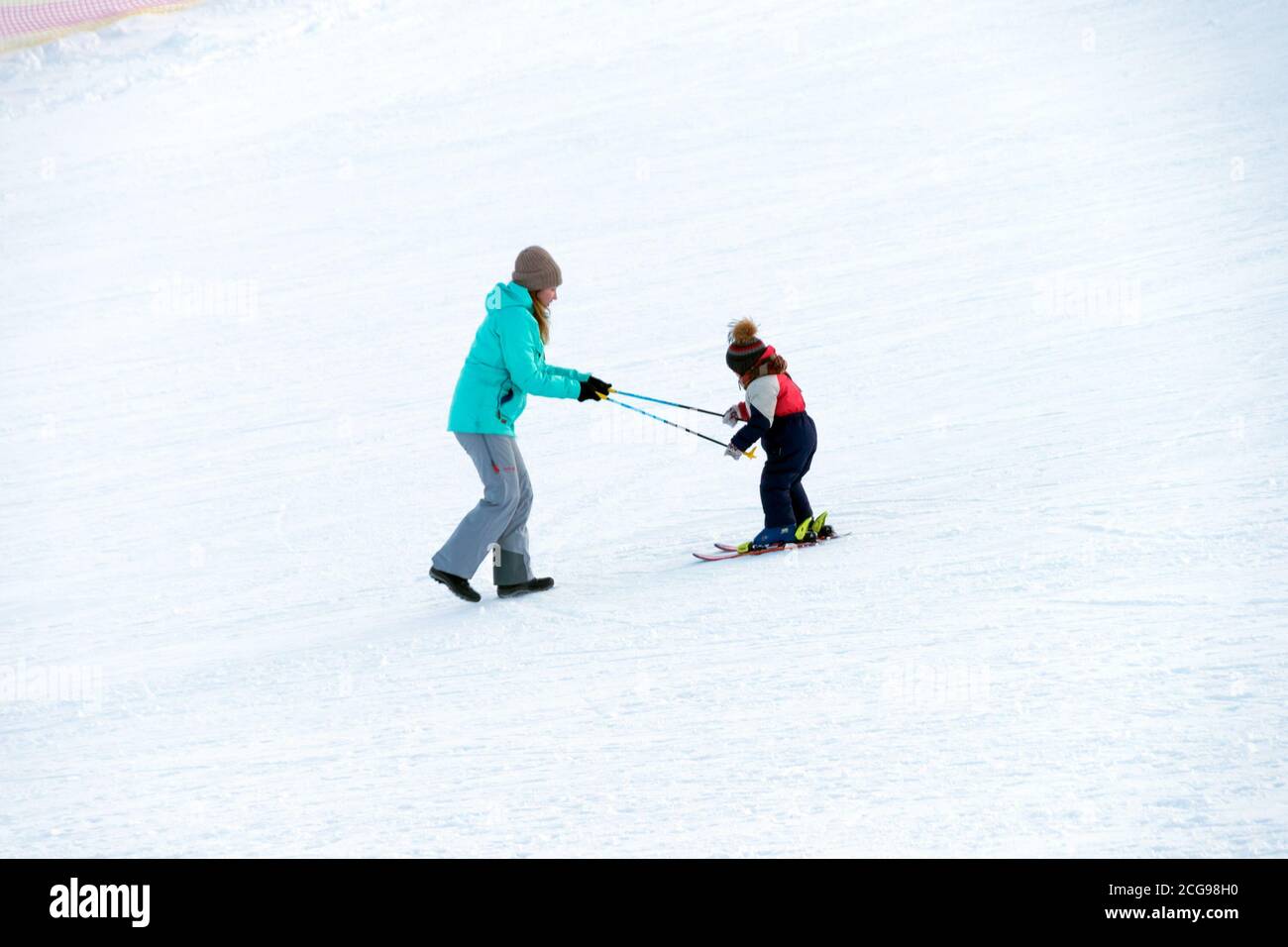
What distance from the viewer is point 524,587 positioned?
6082 mm

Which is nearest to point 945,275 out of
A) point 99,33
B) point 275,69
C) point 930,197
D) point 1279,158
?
point 930,197

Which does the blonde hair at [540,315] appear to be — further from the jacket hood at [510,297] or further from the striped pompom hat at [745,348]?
the striped pompom hat at [745,348]

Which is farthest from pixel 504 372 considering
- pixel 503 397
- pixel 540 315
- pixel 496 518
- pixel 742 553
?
pixel 742 553

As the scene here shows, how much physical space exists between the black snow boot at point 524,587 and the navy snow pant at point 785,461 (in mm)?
1112

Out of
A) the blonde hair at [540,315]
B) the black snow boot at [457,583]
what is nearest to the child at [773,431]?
the blonde hair at [540,315]

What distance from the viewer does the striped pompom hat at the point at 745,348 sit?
20.1ft

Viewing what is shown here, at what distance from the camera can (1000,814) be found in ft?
10.5

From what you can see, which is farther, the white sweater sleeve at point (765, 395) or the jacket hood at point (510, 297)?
the white sweater sleeve at point (765, 395)

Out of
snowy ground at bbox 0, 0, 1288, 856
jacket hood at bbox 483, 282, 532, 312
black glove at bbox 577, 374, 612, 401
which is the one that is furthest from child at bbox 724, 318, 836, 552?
jacket hood at bbox 483, 282, 532, 312

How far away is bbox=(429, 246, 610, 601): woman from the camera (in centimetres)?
570

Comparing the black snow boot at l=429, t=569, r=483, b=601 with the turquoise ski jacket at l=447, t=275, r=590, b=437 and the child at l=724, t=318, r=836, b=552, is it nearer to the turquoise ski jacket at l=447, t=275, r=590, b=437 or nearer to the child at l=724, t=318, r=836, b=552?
the turquoise ski jacket at l=447, t=275, r=590, b=437

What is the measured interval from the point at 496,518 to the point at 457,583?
0.39 metres

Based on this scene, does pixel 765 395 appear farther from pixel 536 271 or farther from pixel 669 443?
pixel 669 443

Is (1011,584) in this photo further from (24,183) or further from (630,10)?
(630,10)
